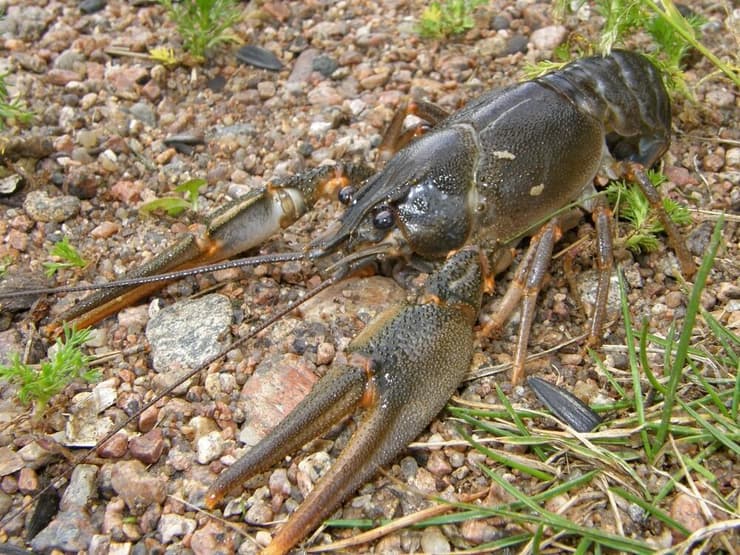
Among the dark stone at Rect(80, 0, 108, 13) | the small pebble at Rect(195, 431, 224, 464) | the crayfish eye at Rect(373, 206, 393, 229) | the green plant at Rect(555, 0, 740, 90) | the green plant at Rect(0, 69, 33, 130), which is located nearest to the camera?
the small pebble at Rect(195, 431, 224, 464)

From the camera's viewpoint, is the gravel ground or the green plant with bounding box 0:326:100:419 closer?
the gravel ground

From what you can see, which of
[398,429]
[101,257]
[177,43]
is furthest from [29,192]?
[398,429]

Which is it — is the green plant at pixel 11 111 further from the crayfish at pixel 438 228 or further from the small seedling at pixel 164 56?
the crayfish at pixel 438 228

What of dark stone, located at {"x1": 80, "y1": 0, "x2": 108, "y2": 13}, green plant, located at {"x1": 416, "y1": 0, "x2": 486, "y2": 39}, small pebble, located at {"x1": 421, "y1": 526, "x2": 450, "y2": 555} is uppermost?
green plant, located at {"x1": 416, "y1": 0, "x2": 486, "y2": 39}

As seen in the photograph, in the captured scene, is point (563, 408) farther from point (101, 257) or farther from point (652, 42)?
point (652, 42)

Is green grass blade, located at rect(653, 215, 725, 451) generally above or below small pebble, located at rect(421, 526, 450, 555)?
above

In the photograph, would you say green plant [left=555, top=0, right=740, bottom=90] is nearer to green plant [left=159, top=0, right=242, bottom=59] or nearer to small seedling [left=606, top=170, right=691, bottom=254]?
small seedling [left=606, top=170, right=691, bottom=254]

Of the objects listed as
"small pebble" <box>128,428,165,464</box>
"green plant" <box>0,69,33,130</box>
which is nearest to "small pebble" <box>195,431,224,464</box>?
"small pebble" <box>128,428,165,464</box>
